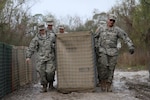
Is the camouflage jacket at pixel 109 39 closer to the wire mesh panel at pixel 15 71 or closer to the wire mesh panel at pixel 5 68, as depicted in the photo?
the wire mesh panel at pixel 5 68

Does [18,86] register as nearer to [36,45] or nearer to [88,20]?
[36,45]

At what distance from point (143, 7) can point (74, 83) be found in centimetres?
605

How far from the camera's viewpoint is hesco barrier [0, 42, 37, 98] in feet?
34.3

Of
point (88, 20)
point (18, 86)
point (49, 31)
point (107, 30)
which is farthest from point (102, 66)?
point (88, 20)

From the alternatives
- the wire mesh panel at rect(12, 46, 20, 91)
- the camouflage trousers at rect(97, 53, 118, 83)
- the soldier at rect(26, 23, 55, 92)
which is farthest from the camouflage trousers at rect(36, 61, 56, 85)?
the wire mesh panel at rect(12, 46, 20, 91)

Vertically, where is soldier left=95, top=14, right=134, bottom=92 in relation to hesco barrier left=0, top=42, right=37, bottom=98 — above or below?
above

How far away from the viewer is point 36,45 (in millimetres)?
10734

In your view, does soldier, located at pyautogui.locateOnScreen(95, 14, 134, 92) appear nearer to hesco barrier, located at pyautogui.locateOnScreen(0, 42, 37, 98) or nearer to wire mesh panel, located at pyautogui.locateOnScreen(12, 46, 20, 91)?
hesco barrier, located at pyautogui.locateOnScreen(0, 42, 37, 98)

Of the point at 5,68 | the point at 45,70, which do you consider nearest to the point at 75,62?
the point at 45,70

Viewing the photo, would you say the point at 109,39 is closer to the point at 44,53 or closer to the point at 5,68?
the point at 44,53

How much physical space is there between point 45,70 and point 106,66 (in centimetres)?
164

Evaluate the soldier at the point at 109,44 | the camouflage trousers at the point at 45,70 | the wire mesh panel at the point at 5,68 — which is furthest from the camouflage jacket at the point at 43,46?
the soldier at the point at 109,44

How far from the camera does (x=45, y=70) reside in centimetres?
1062

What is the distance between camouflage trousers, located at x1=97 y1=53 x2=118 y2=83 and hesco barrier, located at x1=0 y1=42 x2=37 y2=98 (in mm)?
2542
